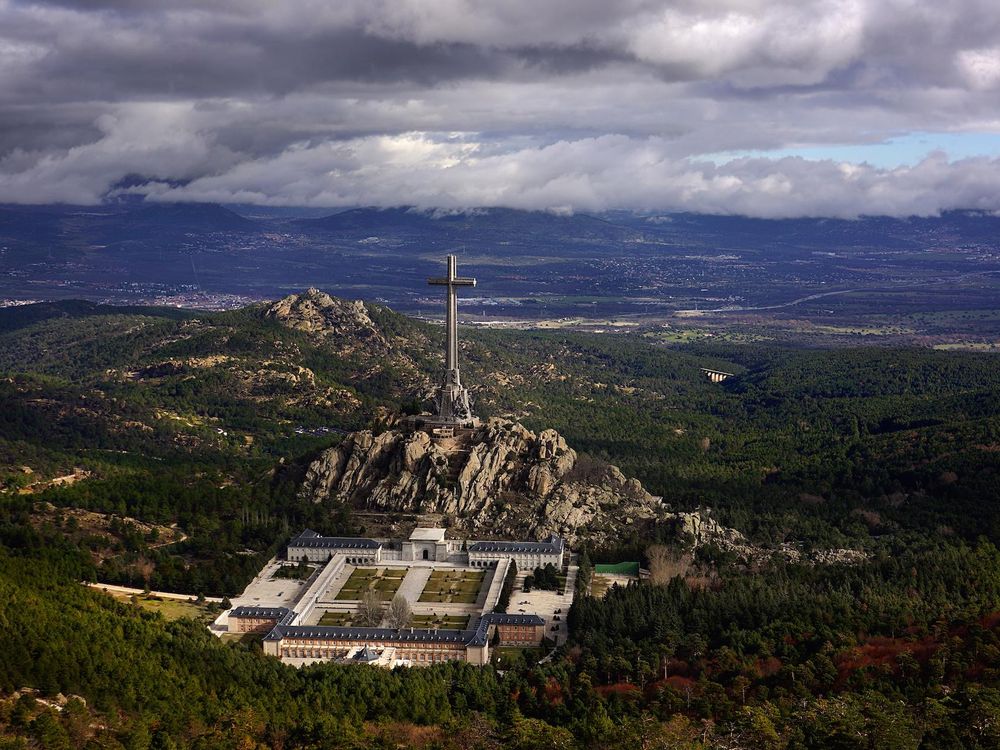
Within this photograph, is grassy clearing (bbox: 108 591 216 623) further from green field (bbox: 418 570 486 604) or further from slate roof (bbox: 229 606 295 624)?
green field (bbox: 418 570 486 604)

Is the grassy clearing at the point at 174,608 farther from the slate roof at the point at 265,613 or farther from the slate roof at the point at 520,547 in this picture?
the slate roof at the point at 520,547

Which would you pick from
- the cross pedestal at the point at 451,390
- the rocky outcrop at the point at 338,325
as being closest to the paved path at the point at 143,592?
the cross pedestal at the point at 451,390

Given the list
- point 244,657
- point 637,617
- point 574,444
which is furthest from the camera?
point 574,444

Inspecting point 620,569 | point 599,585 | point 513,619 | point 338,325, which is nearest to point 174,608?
point 513,619

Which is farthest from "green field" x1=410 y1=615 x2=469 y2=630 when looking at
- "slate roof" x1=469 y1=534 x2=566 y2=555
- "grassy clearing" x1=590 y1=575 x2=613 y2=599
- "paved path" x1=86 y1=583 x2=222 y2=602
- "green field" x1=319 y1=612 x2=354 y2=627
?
"paved path" x1=86 y1=583 x2=222 y2=602

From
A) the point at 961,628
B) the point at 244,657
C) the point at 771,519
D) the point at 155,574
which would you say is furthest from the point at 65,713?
the point at 771,519

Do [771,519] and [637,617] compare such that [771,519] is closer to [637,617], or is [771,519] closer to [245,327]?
[637,617]

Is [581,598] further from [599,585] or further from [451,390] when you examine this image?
[451,390]
